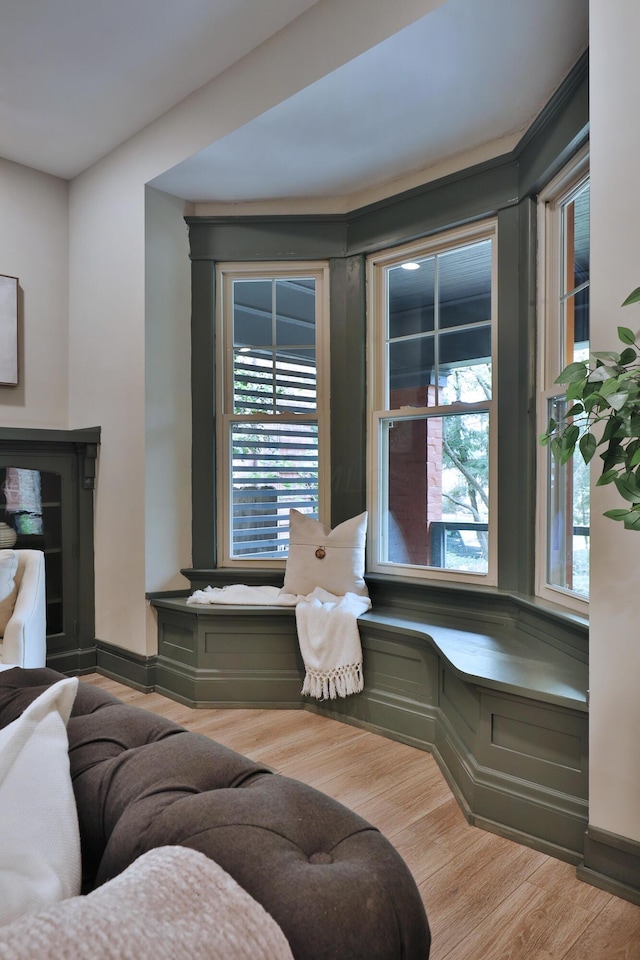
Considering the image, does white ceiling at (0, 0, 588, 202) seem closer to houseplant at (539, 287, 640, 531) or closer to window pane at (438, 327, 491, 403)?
window pane at (438, 327, 491, 403)

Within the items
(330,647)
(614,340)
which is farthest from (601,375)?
(330,647)

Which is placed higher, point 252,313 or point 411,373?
point 252,313

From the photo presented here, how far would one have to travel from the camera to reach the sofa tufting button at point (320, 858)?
73 centimetres

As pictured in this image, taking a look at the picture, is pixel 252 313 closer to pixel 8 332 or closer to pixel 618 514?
pixel 8 332

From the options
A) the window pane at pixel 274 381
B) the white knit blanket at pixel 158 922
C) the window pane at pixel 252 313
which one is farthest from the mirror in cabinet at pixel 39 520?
the white knit blanket at pixel 158 922

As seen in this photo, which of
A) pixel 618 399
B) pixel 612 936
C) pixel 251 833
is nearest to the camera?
pixel 251 833

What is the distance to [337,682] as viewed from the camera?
3.17 meters

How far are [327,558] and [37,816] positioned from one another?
2762 mm

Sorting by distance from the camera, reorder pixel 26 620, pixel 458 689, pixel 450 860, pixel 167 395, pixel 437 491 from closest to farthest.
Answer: pixel 450 860 → pixel 458 689 → pixel 26 620 → pixel 437 491 → pixel 167 395

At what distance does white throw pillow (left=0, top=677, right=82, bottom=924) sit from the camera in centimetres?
65

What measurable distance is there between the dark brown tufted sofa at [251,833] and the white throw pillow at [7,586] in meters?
2.32

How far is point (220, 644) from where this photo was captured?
353 cm

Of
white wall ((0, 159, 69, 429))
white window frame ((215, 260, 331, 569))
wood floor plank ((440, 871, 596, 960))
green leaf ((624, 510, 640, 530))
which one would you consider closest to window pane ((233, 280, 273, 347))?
white window frame ((215, 260, 331, 569))

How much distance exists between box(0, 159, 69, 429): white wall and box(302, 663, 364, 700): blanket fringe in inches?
95.6
